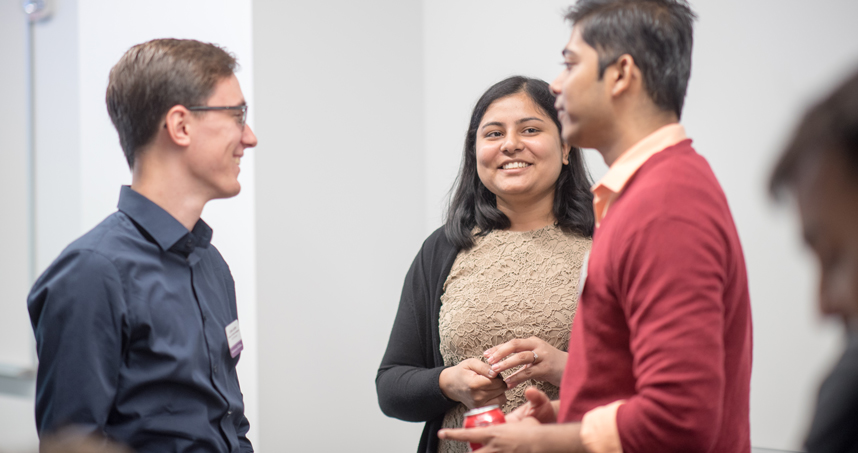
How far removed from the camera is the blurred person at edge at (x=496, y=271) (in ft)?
5.46

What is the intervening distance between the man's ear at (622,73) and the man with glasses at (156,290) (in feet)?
2.83

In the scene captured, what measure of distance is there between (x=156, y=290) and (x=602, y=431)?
0.91 meters

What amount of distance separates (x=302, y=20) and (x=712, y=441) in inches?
89.6

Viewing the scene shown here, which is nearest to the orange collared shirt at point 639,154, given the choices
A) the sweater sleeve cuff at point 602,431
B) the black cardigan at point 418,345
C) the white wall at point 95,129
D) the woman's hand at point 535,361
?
the sweater sleeve cuff at point 602,431

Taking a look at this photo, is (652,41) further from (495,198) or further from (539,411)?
(495,198)

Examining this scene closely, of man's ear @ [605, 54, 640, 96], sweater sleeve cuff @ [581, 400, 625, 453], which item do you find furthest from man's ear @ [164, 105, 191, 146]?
sweater sleeve cuff @ [581, 400, 625, 453]

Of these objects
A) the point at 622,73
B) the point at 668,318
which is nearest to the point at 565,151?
the point at 622,73

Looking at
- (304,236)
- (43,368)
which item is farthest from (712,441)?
(304,236)

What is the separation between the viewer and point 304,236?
8.63ft

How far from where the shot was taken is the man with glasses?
3.86 ft

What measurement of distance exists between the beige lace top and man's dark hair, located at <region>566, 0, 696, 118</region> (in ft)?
2.30

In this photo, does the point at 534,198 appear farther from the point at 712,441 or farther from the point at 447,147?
the point at 447,147

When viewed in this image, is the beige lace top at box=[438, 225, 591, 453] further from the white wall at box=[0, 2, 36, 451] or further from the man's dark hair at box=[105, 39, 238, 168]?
the white wall at box=[0, 2, 36, 451]

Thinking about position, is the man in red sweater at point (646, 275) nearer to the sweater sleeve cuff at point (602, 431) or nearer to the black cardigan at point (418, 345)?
the sweater sleeve cuff at point (602, 431)
